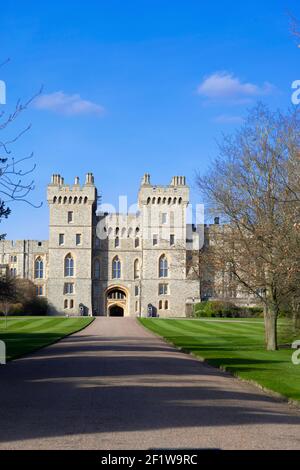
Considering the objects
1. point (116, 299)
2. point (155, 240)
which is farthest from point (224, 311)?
point (116, 299)

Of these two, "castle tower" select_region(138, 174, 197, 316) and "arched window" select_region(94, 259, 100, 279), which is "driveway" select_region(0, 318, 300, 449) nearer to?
"castle tower" select_region(138, 174, 197, 316)

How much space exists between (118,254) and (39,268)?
9.50 meters

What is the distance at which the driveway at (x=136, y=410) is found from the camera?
8.84m

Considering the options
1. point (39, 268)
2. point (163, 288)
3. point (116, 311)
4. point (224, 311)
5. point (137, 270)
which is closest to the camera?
point (224, 311)

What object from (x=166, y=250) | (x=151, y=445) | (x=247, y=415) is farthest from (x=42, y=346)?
(x=166, y=250)

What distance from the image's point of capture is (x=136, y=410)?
37.2ft

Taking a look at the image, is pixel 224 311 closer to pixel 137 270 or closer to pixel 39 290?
pixel 137 270

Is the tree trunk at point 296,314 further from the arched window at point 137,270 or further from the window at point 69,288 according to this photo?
the arched window at point 137,270

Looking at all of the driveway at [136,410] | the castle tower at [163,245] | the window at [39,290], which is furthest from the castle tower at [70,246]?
the driveway at [136,410]

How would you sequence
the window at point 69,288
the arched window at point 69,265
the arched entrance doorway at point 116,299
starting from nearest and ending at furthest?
1. the window at point 69,288
2. the arched window at point 69,265
3. the arched entrance doorway at point 116,299

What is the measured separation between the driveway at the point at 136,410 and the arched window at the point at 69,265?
56.7 metres
